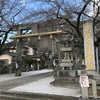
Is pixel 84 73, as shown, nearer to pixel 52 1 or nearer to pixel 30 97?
pixel 30 97

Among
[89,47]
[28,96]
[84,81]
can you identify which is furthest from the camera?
[89,47]

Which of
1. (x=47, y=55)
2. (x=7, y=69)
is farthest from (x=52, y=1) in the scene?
(x=47, y=55)

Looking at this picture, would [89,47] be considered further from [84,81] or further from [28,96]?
[28,96]

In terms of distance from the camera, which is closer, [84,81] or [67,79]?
[84,81]

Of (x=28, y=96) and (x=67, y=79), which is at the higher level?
(x=67, y=79)

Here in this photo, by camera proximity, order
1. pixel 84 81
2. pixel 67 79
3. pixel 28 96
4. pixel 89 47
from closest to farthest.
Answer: pixel 84 81
pixel 28 96
pixel 89 47
pixel 67 79

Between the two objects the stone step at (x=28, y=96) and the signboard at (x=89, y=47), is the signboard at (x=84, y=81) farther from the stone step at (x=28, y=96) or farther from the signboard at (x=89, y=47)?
the signboard at (x=89, y=47)

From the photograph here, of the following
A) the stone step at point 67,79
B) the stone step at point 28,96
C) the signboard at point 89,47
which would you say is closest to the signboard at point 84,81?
the stone step at point 28,96

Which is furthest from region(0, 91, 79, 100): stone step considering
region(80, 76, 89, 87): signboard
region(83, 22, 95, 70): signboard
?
region(83, 22, 95, 70): signboard

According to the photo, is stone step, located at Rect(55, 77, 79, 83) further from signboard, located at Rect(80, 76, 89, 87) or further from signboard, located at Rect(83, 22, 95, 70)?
signboard, located at Rect(80, 76, 89, 87)

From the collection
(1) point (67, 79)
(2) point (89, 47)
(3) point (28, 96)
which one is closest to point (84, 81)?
(2) point (89, 47)

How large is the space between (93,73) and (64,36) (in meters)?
10.4

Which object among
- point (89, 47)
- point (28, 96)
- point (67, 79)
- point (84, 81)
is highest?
point (89, 47)

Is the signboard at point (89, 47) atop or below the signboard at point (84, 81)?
atop
